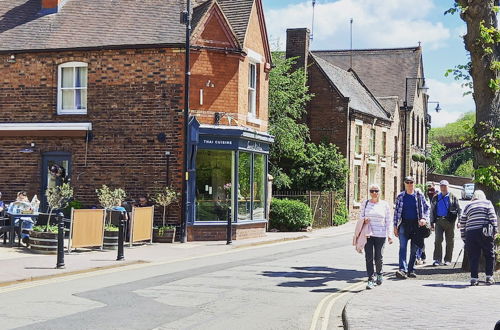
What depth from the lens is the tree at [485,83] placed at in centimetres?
1432

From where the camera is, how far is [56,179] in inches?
961

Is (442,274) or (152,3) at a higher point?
(152,3)

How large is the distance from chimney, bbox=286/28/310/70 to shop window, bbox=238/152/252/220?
14810 mm

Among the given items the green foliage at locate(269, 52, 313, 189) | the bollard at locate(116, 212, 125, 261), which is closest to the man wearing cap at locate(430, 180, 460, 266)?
the bollard at locate(116, 212, 125, 261)

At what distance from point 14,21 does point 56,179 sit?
259 inches

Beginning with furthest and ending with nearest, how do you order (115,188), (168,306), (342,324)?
1. (115,188)
2. (168,306)
3. (342,324)

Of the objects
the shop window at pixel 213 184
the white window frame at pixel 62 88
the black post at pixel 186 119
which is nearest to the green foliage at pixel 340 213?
the shop window at pixel 213 184

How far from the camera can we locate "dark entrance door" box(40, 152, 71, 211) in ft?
79.8

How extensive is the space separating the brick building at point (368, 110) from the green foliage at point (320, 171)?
1610 mm

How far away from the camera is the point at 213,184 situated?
79.1ft

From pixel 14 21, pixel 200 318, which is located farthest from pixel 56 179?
pixel 200 318

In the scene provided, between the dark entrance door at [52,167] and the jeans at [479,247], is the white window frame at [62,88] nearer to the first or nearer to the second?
the dark entrance door at [52,167]

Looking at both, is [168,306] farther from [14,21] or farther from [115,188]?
[14,21]

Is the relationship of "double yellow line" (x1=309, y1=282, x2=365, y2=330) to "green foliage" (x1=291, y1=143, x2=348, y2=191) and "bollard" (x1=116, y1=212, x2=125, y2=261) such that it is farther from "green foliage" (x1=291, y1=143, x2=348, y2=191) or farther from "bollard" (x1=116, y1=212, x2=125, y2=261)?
"green foliage" (x1=291, y1=143, x2=348, y2=191)
